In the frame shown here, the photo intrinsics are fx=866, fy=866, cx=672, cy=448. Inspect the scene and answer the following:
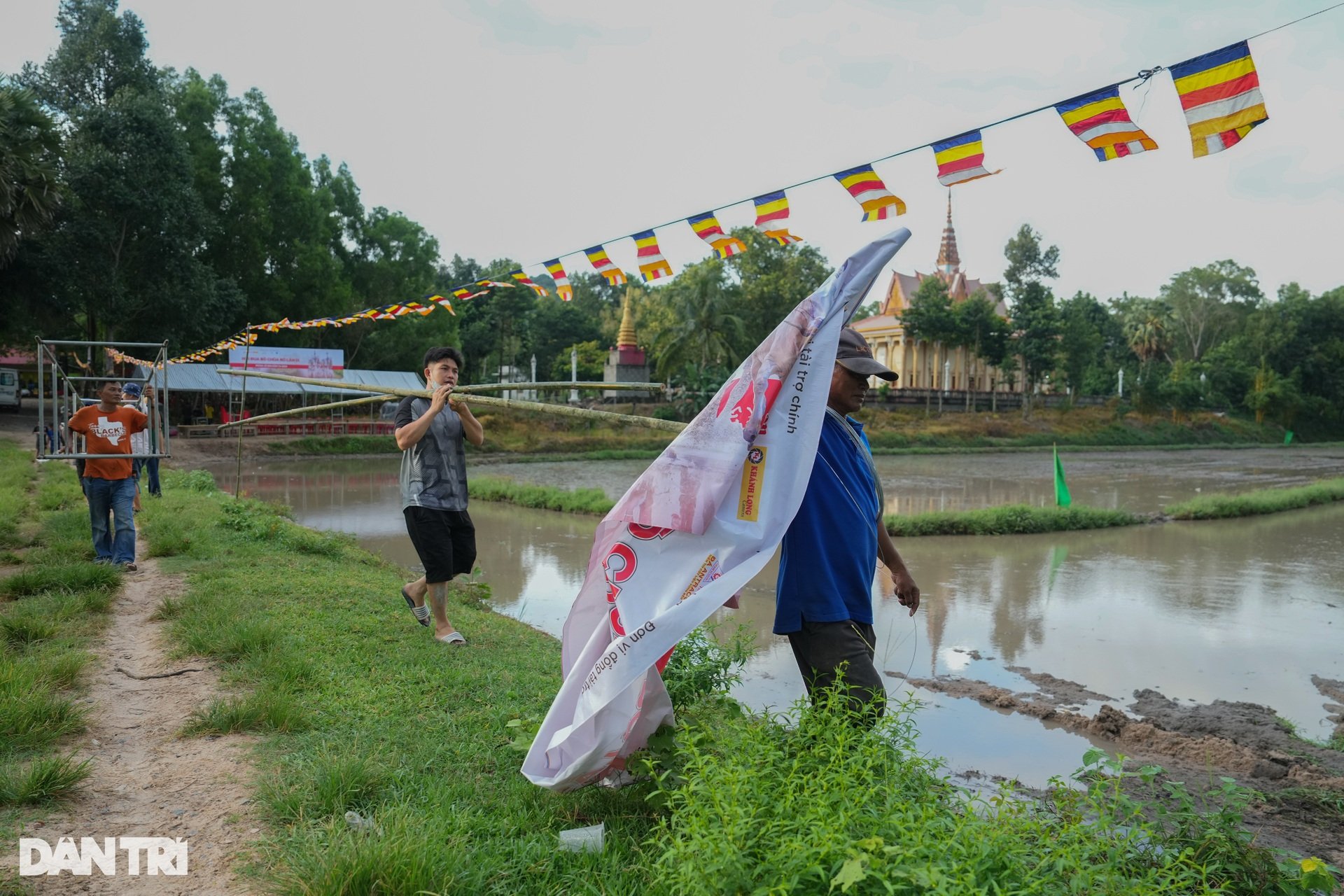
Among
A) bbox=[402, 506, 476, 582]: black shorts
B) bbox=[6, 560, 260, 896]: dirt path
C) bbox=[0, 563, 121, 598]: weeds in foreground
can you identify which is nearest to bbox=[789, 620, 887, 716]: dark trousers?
bbox=[6, 560, 260, 896]: dirt path

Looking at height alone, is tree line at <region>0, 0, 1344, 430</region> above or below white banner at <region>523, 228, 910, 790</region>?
above

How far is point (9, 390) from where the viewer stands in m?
35.7

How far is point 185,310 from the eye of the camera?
2852cm

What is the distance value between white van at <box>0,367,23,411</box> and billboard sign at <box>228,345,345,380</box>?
11.1m

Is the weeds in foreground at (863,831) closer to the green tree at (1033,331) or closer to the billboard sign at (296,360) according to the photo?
the billboard sign at (296,360)

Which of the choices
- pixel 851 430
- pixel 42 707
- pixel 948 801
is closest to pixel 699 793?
pixel 948 801

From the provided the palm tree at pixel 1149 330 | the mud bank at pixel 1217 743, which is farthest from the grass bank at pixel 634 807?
the palm tree at pixel 1149 330

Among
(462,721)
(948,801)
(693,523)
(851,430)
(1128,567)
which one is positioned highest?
(851,430)

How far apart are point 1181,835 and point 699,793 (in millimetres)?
1981

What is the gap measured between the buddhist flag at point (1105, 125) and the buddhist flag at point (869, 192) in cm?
165

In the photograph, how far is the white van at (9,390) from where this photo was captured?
1396 inches

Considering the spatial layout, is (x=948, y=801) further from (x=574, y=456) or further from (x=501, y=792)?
(x=574, y=456)

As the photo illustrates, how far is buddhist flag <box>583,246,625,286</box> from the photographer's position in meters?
9.43

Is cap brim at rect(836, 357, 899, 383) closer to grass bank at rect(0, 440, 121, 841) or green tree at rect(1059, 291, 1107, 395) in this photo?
grass bank at rect(0, 440, 121, 841)
